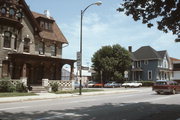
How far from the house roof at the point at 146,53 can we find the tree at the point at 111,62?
7658 millimetres

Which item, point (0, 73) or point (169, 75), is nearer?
point (0, 73)

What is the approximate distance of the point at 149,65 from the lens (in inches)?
2370

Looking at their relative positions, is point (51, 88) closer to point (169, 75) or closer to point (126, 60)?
point (126, 60)

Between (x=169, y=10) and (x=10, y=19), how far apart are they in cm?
1912

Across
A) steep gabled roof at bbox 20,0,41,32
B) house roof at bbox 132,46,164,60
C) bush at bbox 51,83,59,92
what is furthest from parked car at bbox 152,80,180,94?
house roof at bbox 132,46,164,60

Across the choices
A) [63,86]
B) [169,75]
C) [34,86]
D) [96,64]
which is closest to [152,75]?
[169,75]

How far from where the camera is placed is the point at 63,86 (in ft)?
91.8

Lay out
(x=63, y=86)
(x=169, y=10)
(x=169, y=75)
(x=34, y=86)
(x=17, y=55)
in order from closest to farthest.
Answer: (x=169, y=10) < (x=17, y=55) < (x=34, y=86) < (x=63, y=86) < (x=169, y=75)

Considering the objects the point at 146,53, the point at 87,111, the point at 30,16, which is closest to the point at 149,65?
the point at 146,53

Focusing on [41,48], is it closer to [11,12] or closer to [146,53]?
[11,12]

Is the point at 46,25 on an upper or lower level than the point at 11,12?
lower

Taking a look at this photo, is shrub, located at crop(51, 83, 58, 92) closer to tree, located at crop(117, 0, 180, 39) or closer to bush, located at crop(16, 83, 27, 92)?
bush, located at crop(16, 83, 27, 92)

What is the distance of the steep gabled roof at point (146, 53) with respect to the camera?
6016cm

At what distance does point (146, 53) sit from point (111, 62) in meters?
14.0
